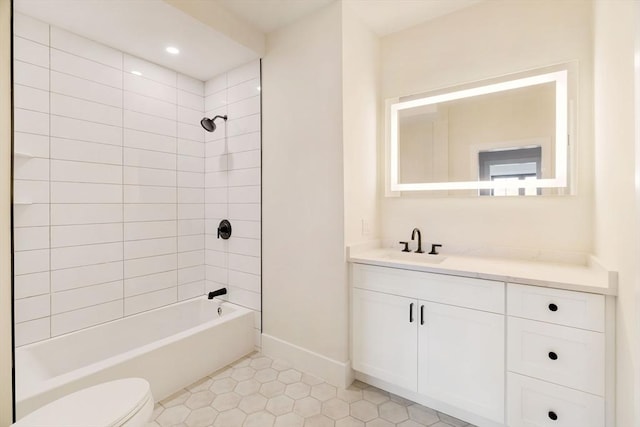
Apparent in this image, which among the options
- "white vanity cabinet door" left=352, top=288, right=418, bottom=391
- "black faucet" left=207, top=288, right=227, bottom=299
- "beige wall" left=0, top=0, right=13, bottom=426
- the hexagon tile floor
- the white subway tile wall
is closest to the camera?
"beige wall" left=0, top=0, right=13, bottom=426

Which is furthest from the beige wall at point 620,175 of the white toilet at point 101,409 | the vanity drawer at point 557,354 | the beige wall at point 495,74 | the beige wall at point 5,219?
the beige wall at point 5,219

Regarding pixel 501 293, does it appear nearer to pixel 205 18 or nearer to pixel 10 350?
pixel 10 350

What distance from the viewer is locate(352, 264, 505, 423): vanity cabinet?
157 cm

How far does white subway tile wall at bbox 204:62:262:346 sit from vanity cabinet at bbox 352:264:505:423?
1.05 metres

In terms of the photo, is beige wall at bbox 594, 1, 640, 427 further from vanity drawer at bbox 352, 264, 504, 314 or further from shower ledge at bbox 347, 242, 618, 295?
vanity drawer at bbox 352, 264, 504, 314

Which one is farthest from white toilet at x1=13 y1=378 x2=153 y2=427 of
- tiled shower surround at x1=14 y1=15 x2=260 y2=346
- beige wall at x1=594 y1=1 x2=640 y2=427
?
beige wall at x1=594 y1=1 x2=640 y2=427

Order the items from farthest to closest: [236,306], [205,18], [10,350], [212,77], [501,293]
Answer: [212,77] < [236,306] < [205,18] < [501,293] < [10,350]

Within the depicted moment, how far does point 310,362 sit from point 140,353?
114 centimetres

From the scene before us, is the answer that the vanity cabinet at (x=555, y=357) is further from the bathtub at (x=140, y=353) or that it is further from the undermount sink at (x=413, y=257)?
the bathtub at (x=140, y=353)

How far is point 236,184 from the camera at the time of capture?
2756 millimetres

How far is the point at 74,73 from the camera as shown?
216 centimetres

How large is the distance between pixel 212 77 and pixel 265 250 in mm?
1807

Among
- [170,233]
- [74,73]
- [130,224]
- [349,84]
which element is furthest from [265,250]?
[74,73]

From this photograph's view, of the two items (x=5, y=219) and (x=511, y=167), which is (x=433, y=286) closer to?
(x=511, y=167)
